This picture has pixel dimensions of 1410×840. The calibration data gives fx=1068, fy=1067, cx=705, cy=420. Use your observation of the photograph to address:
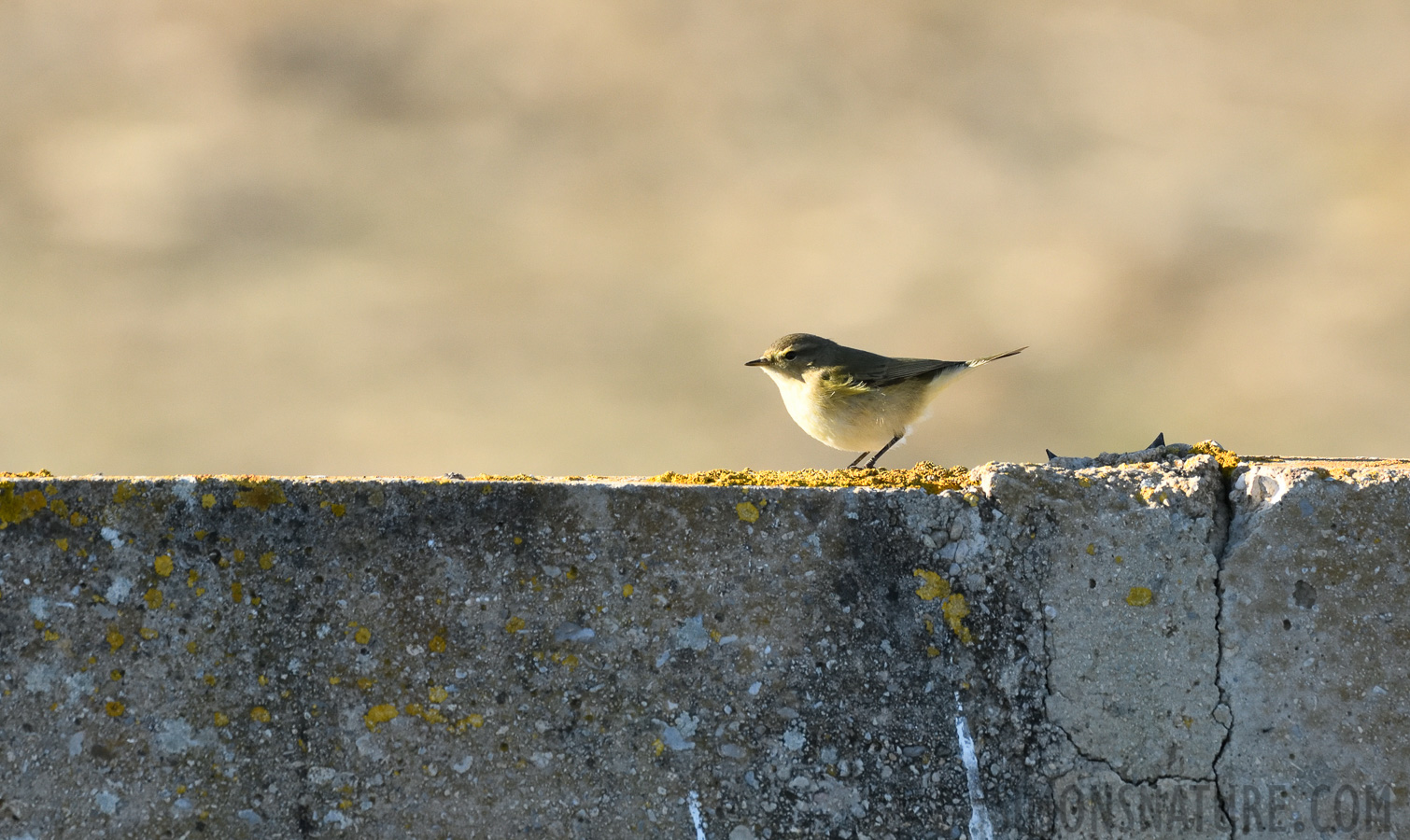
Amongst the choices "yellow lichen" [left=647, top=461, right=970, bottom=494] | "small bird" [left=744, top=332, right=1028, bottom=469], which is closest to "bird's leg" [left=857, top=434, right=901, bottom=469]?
"small bird" [left=744, top=332, right=1028, bottom=469]

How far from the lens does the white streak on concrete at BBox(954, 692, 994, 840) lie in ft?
8.32

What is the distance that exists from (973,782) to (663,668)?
789 mm

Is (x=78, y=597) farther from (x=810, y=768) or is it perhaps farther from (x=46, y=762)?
(x=810, y=768)

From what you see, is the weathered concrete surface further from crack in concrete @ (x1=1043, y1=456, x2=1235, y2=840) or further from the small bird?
the small bird

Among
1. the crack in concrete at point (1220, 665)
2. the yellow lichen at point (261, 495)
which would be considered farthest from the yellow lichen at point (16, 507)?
the crack in concrete at point (1220, 665)

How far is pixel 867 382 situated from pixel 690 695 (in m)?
3.46

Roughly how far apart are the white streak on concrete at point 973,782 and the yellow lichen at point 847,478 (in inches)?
20.9

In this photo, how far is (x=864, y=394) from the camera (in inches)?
227

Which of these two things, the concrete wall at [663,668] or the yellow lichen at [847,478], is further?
the yellow lichen at [847,478]

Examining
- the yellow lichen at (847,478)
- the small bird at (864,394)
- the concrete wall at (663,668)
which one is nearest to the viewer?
the concrete wall at (663,668)

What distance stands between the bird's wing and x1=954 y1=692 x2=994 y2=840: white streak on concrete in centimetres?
334

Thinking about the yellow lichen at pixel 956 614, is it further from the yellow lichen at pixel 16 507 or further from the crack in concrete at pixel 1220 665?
the yellow lichen at pixel 16 507

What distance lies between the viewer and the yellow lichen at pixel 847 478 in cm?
274

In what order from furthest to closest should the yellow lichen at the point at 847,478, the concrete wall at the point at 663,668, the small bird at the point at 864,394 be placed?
the small bird at the point at 864,394 < the yellow lichen at the point at 847,478 < the concrete wall at the point at 663,668
